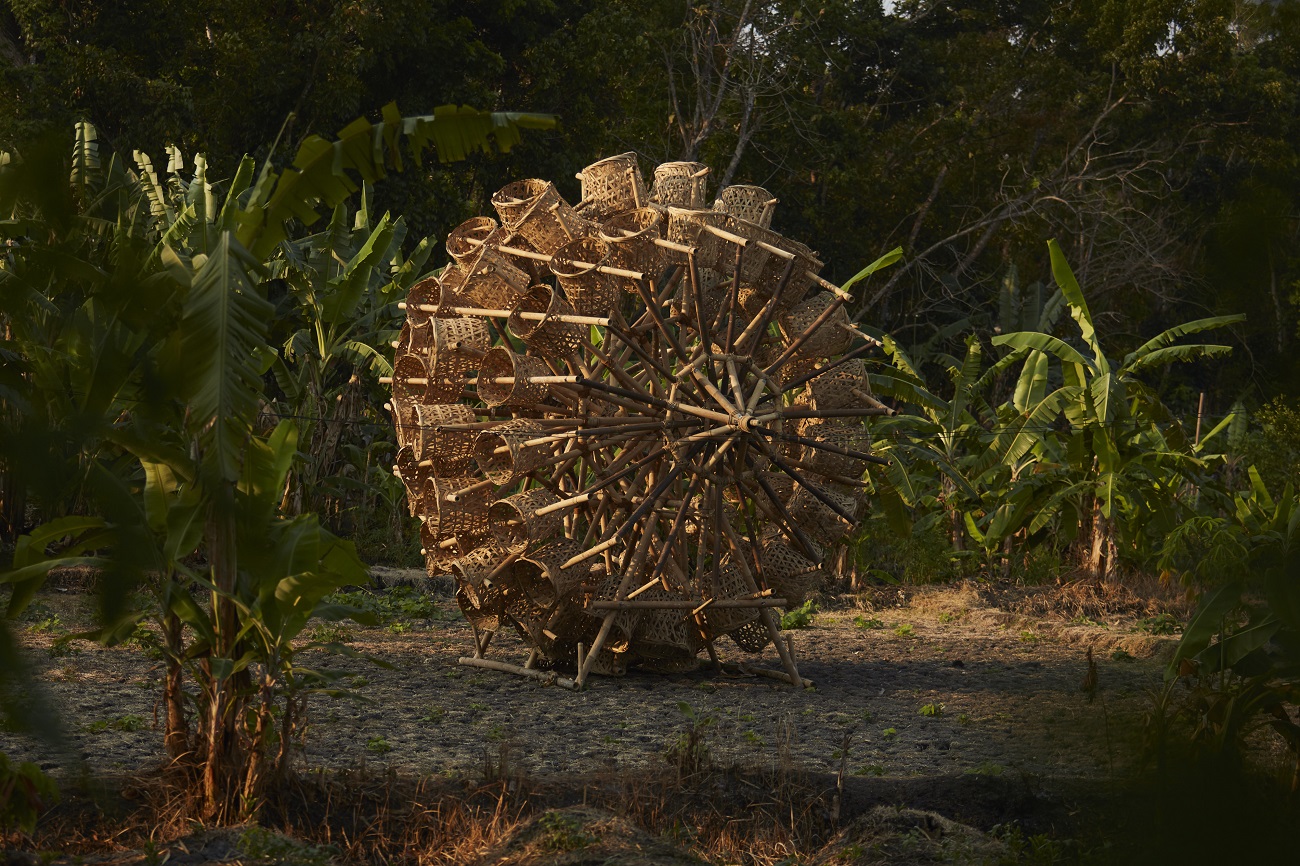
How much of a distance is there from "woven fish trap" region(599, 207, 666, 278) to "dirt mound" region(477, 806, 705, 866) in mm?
3340

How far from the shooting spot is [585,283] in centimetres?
664

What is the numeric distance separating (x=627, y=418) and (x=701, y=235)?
1.06 m

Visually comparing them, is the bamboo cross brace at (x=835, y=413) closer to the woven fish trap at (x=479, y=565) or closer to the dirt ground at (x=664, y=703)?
the dirt ground at (x=664, y=703)

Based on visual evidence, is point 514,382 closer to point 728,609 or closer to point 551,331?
point 551,331

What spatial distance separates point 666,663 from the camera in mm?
7504

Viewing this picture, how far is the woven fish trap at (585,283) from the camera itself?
6.62 metres

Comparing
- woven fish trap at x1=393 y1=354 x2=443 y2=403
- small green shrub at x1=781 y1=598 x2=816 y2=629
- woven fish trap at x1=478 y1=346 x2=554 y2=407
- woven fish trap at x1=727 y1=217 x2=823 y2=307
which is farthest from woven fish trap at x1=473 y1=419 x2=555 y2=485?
small green shrub at x1=781 y1=598 x2=816 y2=629

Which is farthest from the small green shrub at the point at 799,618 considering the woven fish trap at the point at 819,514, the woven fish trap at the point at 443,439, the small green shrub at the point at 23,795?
the small green shrub at the point at 23,795

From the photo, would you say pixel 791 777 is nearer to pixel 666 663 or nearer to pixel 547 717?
pixel 547 717

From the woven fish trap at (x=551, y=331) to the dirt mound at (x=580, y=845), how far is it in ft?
10.1

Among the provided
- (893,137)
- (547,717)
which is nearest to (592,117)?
(893,137)

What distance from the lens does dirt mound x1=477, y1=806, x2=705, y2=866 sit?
3.88m

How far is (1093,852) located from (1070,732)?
0.07 metres

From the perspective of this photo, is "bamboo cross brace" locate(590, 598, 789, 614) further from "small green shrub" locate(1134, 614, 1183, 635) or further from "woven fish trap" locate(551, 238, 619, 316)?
"small green shrub" locate(1134, 614, 1183, 635)
